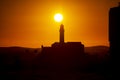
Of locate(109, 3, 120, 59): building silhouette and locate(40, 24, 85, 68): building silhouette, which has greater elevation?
locate(109, 3, 120, 59): building silhouette

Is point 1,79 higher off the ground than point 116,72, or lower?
lower

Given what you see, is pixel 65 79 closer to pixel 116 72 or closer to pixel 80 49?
pixel 116 72

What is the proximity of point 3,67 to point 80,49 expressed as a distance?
37.3ft

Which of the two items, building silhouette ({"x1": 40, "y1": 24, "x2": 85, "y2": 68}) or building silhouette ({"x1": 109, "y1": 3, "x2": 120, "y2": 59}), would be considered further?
building silhouette ({"x1": 40, "y1": 24, "x2": 85, "y2": 68})

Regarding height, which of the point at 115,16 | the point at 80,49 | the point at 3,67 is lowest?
the point at 3,67

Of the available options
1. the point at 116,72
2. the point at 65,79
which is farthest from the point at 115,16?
the point at 65,79

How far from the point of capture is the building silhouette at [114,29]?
9263mm

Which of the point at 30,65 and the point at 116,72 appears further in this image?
the point at 30,65

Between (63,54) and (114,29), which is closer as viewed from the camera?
(114,29)

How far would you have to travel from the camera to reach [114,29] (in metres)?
9.41

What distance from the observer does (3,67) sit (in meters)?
37.3

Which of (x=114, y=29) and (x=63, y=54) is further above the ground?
(x=114, y=29)

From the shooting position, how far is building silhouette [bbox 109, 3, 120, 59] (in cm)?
926

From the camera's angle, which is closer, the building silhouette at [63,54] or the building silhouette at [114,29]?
the building silhouette at [114,29]
